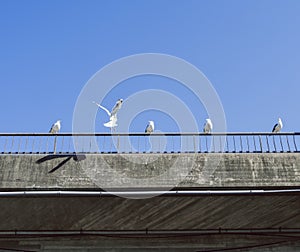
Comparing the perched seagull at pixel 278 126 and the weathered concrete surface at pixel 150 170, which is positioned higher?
the perched seagull at pixel 278 126

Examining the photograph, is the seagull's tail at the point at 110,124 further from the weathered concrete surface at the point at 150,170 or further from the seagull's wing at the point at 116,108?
the weathered concrete surface at the point at 150,170

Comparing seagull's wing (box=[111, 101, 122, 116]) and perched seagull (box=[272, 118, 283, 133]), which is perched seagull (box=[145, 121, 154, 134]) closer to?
seagull's wing (box=[111, 101, 122, 116])

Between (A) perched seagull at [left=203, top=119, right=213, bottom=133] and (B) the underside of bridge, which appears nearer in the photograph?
(B) the underside of bridge

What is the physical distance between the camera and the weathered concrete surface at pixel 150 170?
26.4ft

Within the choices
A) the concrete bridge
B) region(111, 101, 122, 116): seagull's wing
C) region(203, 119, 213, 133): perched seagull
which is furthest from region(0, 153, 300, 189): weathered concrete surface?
region(203, 119, 213, 133): perched seagull

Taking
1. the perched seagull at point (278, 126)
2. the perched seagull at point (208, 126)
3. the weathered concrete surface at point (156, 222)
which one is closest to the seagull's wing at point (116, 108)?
the perched seagull at point (208, 126)

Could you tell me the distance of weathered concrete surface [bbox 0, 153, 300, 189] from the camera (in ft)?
26.4

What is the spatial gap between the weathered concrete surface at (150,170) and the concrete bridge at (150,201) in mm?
21

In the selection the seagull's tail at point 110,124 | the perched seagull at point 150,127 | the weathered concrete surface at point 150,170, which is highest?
the perched seagull at point 150,127

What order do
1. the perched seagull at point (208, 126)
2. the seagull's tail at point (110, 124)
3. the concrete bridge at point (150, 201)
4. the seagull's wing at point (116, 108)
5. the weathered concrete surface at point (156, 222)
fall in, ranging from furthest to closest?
the perched seagull at point (208, 126) → the seagull's wing at point (116, 108) → the seagull's tail at point (110, 124) → the weathered concrete surface at point (156, 222) → the concrete bridge at point (150, 201)

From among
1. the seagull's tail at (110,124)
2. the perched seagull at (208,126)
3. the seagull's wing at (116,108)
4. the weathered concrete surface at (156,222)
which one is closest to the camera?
the weathered concrete surface at (156,222)

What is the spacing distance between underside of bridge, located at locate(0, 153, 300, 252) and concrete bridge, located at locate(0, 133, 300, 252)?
0.02 m

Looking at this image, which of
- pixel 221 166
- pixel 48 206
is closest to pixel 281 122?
pixel 221 166

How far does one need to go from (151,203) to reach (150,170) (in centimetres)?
69
